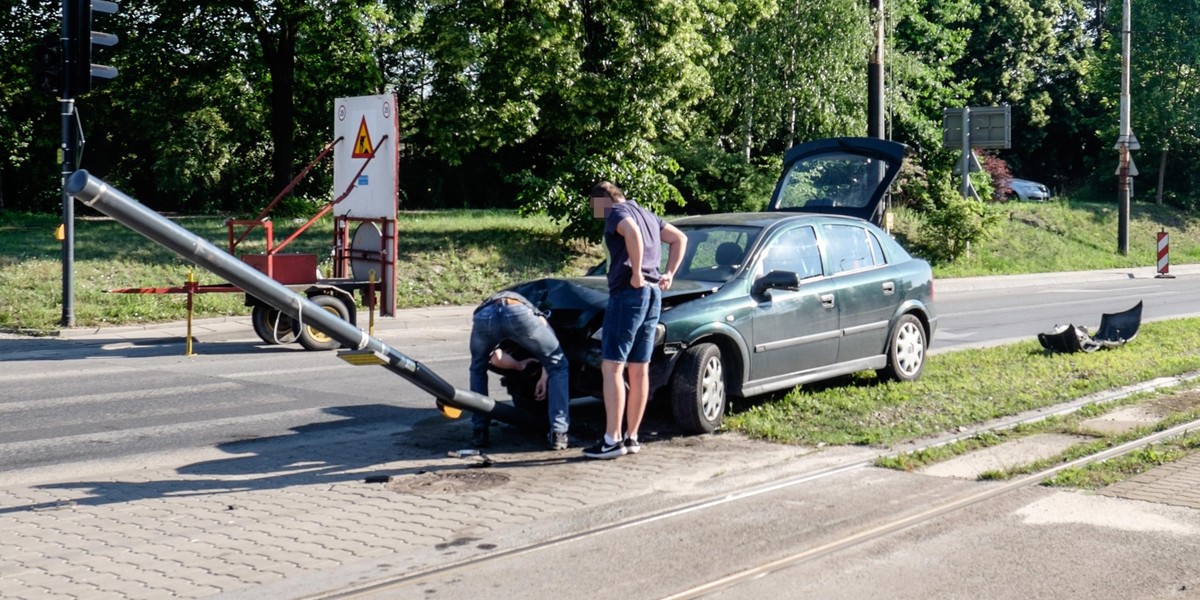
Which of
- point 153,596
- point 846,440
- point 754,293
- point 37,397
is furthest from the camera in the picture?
point 37,397

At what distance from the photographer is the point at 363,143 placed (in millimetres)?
15883

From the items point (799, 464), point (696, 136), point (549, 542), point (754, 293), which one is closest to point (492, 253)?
point (696, 136)

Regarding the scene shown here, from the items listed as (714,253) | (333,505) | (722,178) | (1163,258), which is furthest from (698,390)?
(1163,258)

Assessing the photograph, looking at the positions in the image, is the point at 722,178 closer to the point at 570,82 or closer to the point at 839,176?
the point at 570,82

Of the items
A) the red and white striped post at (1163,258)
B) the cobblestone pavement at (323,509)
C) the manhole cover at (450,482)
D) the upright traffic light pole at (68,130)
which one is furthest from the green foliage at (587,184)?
the manhole cover at (450,482)

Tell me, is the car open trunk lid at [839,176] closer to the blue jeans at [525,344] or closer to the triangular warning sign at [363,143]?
the triangular warning sign at [363,143]

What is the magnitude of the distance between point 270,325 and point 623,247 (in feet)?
26.4

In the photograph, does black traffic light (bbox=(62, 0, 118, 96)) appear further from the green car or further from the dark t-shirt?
the dark t-shirt

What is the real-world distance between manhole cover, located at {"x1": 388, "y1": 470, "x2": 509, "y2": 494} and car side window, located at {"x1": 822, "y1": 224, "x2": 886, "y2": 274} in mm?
4014

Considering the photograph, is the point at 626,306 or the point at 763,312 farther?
the point at 763,312

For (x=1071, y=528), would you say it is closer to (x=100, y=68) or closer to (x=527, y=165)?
(x=100, y=68)

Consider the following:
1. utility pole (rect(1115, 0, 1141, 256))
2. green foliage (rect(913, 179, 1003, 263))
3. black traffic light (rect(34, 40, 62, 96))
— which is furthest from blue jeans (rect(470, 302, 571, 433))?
utility pole (rect(1115, 0, 1141, 256))

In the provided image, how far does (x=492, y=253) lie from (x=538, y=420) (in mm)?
14752

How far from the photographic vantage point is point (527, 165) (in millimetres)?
39375
